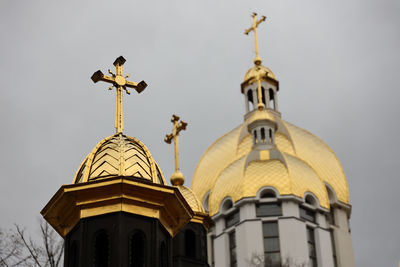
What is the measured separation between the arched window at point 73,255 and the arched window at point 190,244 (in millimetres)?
10989

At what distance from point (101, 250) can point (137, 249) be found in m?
0.45

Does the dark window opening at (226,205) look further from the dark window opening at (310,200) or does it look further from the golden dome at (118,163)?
the golden dome at (118,163)

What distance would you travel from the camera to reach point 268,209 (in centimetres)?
3888

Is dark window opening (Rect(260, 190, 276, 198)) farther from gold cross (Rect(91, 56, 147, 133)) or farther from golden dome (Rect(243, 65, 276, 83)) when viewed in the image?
gold cross (Rect(91, 56, 147, 133))

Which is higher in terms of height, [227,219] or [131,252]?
[227,219]

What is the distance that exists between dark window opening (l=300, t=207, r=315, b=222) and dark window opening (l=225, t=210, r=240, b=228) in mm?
2781

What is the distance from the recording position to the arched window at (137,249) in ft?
36.9

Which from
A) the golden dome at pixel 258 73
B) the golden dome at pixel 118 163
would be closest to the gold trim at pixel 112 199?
the golden dome at pixel 118 163

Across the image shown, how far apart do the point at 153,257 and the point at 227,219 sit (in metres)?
28.9

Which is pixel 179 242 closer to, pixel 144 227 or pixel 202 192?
pixel 144 227

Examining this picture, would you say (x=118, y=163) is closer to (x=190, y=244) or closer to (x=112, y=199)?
(x=112, y=199)

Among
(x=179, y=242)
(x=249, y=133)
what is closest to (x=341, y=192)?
(x=249, y=133)

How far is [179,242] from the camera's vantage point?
22297mm

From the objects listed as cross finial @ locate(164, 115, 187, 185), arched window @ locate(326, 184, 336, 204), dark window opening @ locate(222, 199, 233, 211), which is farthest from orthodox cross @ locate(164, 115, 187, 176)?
arched window @ locate(326, 184, 336, 204)
